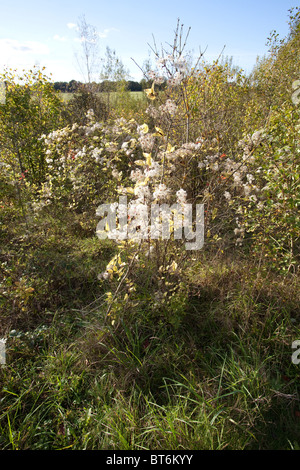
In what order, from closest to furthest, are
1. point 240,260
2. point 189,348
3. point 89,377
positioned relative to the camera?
point 89,377
point 189,348
point 240,260

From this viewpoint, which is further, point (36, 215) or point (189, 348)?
point (36, 215)

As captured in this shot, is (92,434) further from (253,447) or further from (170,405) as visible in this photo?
(253,447)

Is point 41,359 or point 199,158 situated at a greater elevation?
point 199,158

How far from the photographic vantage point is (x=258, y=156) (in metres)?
2.52

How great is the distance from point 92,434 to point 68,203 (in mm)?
3347

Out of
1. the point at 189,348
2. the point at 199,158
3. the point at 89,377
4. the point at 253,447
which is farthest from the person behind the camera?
the point at 199,158

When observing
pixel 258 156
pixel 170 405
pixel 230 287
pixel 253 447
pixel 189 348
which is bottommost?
pixel 253 447

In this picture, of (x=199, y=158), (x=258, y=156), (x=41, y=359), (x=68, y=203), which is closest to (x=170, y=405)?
(x=41, y=359)

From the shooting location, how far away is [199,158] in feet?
12.2

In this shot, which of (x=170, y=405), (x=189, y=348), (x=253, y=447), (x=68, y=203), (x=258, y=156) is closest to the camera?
(x=253, y=447)

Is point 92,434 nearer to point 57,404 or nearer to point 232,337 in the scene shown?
point 57,404

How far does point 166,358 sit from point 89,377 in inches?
22.3

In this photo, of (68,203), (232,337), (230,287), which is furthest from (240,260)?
(68,203)

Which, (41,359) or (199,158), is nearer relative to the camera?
(41,359)
